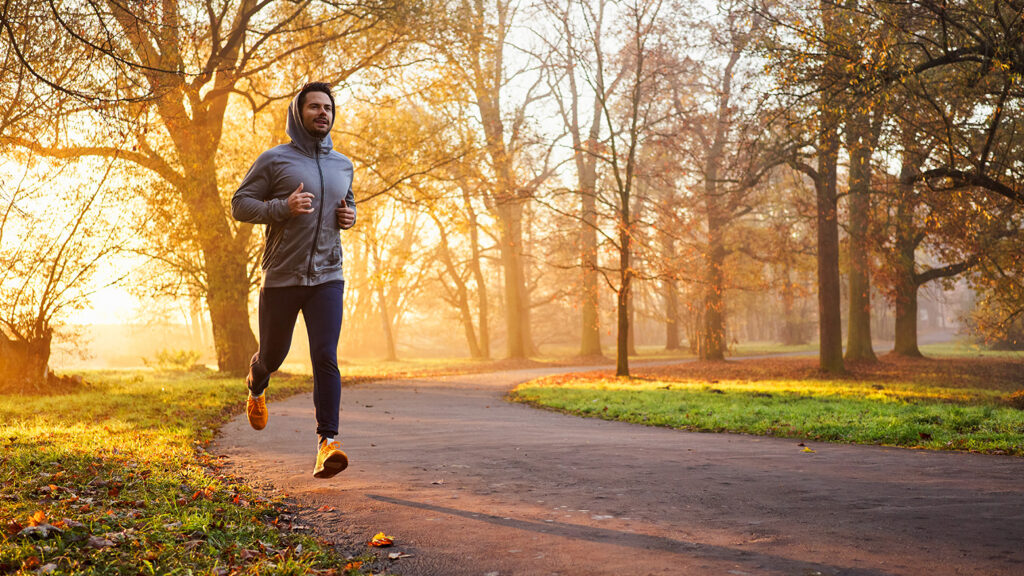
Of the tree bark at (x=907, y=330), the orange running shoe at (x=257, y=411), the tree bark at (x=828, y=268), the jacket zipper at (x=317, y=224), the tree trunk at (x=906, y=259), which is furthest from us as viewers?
the tree bark at (x=907, y=330)

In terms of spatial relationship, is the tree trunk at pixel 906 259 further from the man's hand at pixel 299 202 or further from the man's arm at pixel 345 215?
the man's hand at pixel 299 202

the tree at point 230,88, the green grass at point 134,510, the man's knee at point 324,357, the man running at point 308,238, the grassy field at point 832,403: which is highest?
the tree at point 230,88

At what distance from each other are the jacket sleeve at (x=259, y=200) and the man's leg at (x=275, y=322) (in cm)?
49

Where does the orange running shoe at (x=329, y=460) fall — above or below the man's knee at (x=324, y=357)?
below

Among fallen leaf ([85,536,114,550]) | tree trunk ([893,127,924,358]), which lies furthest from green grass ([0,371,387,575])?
tree trunk ([893,127,924,358])

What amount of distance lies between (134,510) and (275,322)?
1.51 meters

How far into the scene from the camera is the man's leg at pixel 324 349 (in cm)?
496

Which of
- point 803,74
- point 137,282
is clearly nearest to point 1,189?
point 137,282

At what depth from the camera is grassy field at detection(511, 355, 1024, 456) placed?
7895 mm

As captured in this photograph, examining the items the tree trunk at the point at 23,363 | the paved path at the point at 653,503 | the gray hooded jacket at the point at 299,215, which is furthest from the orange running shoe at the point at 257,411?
the tree trunk at the point at 23,363

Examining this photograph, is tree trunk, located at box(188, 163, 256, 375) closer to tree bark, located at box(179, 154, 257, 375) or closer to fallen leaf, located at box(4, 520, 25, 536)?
tree bark, located at box(179, 154, 257, 375)

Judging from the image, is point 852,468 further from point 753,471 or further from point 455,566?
point 455,566

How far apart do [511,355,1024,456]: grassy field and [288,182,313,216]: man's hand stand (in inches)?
240

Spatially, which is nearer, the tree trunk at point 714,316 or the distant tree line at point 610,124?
the distant tree line at point 610,124
